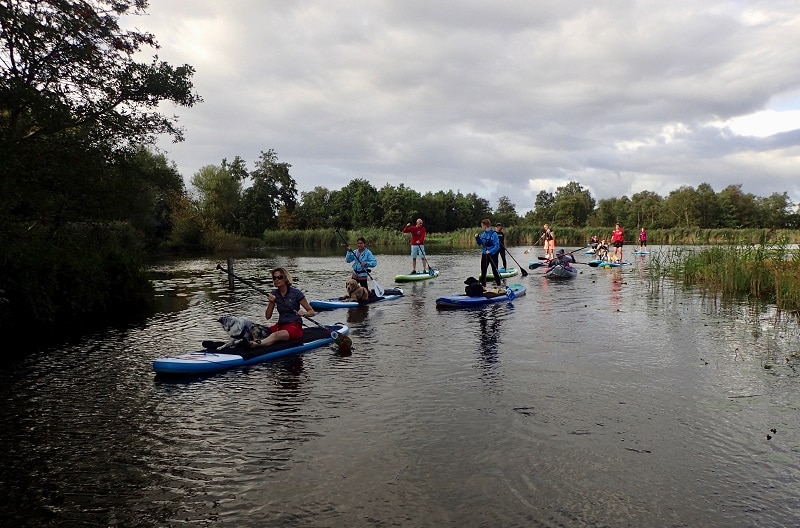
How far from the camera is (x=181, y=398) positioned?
7.73 m

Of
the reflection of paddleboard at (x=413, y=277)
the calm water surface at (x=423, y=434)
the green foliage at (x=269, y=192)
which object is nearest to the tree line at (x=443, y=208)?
the green foliage at (x=269, y=192)

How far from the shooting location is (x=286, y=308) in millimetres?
10227

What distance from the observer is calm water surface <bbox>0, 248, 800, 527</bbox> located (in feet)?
15.6

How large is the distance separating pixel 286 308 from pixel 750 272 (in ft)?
46.2

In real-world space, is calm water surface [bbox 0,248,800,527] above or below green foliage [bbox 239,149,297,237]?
below

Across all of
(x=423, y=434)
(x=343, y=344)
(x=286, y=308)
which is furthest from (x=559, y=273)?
(x=423, y=434)

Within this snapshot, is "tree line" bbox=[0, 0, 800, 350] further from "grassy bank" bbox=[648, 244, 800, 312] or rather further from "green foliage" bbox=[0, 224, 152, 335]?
"grassy bank" bbox=[648, 244, 800, 312]

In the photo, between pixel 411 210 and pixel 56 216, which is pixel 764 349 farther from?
pixel 411 210

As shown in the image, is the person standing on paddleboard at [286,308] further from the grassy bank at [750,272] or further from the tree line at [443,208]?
the tree line at [443,208]

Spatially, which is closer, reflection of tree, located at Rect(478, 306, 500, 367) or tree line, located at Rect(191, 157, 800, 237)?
reflection of tree, located at Rect(478, 306, 500, 367)

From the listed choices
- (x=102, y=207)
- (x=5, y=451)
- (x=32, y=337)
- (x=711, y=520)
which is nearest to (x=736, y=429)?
(x=711, y=520)

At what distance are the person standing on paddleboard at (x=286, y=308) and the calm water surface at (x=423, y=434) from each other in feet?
1.84

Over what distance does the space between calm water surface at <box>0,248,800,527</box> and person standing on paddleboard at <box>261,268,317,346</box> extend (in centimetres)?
56

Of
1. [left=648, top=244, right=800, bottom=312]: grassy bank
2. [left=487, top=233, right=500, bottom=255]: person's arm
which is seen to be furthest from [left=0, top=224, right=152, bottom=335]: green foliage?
[left=648, top=244, right=800, bottom=312]: grassy bank
